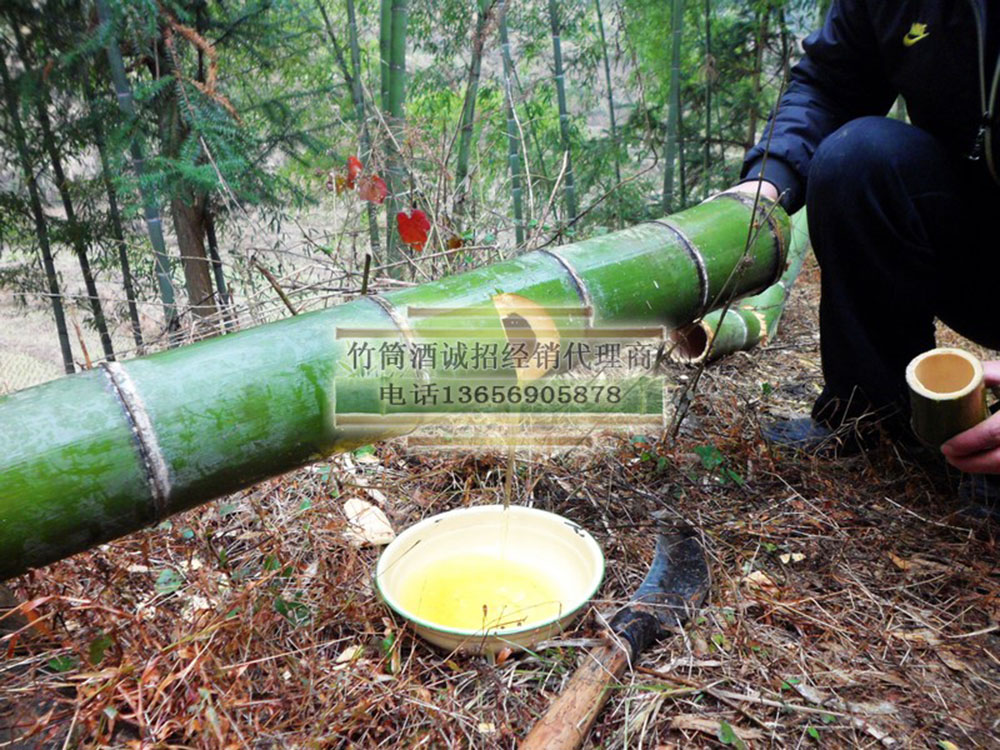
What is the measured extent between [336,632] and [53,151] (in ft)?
10.6

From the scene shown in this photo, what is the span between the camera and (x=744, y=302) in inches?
124

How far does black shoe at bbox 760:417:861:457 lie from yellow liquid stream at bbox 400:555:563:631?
878mm

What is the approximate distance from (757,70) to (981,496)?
418cm

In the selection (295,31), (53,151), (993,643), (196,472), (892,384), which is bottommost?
(993,643)

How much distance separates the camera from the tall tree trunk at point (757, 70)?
4780mm

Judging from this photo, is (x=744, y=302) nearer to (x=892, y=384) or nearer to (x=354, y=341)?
(x=892, y=384)

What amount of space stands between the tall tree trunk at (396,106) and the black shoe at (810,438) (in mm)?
1633

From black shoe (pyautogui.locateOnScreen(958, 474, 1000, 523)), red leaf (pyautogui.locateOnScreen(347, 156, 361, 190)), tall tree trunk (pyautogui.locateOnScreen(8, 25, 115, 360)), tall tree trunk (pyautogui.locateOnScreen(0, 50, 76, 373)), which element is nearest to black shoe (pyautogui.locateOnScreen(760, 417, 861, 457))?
black shoe (pyautogui.locateOnScreen(958, 474, 1000, 523))

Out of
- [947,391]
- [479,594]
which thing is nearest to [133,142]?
[479,594]

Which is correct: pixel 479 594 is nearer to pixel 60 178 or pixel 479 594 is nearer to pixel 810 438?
pixel 810 438

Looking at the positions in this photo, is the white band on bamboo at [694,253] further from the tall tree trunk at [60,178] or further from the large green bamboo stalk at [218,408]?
the tall tree trunk at [60,178]

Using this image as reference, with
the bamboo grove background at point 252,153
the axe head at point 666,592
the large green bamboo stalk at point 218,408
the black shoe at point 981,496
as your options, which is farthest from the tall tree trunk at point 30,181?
the black shoe at point 981,496

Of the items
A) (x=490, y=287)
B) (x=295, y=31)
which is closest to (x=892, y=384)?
(x=490, y=287)

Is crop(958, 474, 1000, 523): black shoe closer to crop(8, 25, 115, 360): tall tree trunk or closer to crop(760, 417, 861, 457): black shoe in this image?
crop(760, 417, 861, 457): black shoe
